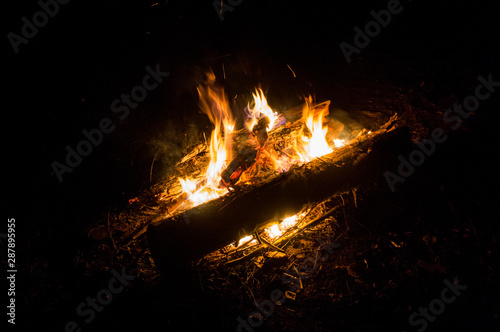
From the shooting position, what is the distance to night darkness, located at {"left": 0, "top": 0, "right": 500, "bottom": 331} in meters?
2.95

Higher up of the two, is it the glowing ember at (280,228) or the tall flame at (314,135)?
→ the tall flame at (314,135)

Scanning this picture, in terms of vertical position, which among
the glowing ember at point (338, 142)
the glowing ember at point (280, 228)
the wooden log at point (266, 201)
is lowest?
the glowing ember at point (280, 228)

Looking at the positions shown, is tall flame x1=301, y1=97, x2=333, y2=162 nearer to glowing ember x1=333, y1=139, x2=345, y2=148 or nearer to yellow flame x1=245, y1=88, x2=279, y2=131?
glowing ember x1=333, y1=139, x2=345, y2=148

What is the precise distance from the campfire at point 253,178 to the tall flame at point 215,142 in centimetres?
2

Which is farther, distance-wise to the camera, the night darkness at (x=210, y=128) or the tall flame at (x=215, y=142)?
the tall flame at (x=215, y=142)

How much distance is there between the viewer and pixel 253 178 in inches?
147

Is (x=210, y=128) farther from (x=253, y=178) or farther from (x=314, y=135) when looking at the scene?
(x=314, y=135)

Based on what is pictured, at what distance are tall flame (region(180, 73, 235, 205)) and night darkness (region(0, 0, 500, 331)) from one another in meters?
0.52

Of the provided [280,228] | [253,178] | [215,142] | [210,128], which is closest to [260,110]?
[210,128]

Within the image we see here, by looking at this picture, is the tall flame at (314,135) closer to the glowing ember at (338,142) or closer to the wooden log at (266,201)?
the glowing ember at (338,142)

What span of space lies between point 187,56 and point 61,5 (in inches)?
106

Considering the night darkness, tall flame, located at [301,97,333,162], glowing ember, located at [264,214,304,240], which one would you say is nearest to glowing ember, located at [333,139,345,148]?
tall flame, located at [301,97,333,162]

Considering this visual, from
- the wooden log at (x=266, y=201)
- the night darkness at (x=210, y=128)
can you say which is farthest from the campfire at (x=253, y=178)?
the night darkness at (x=210, y=128)

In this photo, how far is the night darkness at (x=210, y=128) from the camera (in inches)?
116
